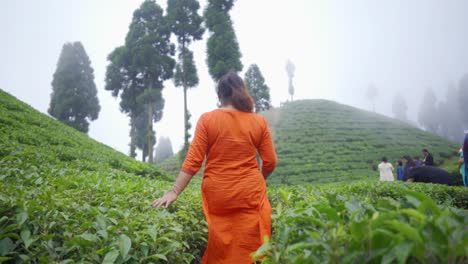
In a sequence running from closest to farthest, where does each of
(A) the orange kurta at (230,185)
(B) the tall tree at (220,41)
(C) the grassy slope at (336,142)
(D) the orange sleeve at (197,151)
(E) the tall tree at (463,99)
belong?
(A) the orange kurta at (230,185)
(D) the orange sleeve at (197,151)
(B) the tall tree at (220,41)
(C) the grassy slope at (336,142)
(E) the tall tree at (463,99)

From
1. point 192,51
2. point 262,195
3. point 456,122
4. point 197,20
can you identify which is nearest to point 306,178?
point 192,51

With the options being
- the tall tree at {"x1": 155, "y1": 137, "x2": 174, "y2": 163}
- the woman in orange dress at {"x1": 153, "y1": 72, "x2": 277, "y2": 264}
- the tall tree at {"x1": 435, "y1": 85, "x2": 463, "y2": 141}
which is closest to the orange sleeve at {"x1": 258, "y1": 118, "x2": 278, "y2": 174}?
the woman in orange dress at {"x1": 153, "y1": 72, "x2": 277, "y2": 264}

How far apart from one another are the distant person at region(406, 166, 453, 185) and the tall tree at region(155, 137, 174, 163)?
2005 inches

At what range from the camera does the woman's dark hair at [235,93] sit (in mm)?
2512

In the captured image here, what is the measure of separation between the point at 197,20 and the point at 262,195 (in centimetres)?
2014

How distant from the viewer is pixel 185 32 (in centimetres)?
2052

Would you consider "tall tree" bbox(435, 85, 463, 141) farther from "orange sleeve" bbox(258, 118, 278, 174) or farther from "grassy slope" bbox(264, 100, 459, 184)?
"orange sleeve" bbox(258, 118, 278, 174)

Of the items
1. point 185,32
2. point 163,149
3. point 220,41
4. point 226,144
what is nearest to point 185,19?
point 185,32

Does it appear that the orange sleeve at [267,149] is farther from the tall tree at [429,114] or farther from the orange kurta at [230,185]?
the tall tree at [429,114]

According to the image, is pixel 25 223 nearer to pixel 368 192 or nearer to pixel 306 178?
pixel 368 192

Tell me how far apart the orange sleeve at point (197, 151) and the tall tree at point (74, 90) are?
2592cm

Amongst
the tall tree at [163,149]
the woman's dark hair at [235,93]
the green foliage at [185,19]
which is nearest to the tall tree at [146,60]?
the green foliage at [185,19]

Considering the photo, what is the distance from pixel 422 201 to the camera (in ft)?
2.82

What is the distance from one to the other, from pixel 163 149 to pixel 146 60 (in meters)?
36.8
